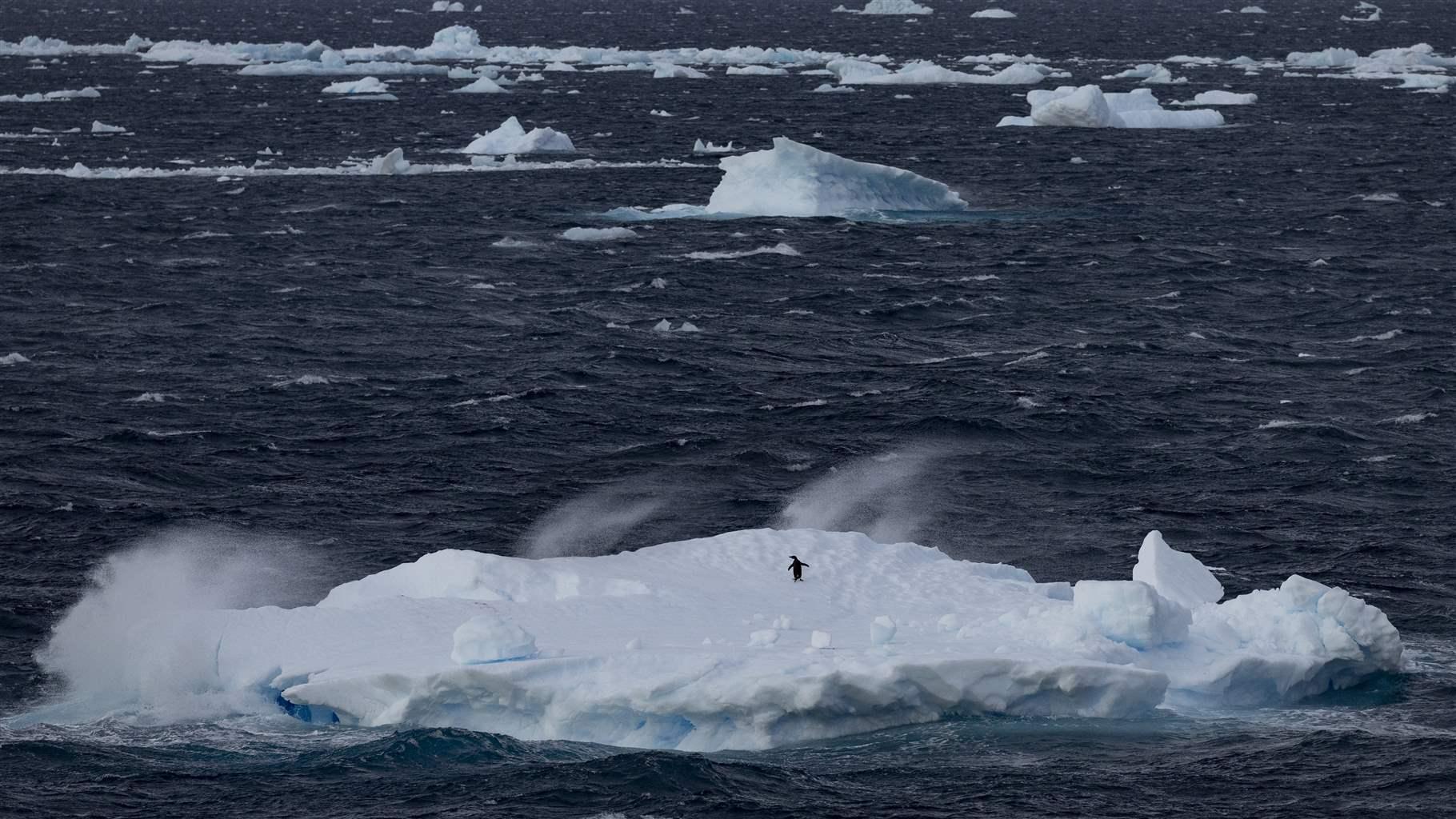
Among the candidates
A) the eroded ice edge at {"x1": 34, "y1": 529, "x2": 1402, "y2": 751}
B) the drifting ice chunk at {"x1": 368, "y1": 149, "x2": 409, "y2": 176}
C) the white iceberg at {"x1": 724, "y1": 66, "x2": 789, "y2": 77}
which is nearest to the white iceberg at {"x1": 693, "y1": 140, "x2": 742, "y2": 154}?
the drifting ice chunk at {"x1": 368, "y1": 149, "x2": 409, "y2": 176}

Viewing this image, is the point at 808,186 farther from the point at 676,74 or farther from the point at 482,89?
the point at 676,74

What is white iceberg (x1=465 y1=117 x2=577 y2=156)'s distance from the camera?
88.2 metres

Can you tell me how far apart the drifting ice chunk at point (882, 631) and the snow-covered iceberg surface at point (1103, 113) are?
74832 millimetres

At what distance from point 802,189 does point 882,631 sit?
45081mm

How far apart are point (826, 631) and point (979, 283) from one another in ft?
107

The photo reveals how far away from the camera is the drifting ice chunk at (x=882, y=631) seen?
85.8 feet

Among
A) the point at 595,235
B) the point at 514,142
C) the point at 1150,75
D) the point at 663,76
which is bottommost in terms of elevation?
the point at 595,235

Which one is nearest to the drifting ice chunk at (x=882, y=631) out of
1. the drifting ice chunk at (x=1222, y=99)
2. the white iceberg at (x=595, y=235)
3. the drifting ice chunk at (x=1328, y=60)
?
the white iceberg at (x=595, y=235)

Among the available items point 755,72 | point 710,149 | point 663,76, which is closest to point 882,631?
point 710,149

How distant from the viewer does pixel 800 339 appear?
5100 cm

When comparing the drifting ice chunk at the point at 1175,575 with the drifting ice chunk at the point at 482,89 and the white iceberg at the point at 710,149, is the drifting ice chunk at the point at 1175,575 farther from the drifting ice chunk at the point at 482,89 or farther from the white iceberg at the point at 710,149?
the drifting ice chunk at the point at 482,89

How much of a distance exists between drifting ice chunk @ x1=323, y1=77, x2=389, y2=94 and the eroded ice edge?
92296mm

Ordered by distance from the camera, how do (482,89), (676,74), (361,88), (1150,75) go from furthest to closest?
(676,74)
(1150,75)
(482,89)
(361,88)

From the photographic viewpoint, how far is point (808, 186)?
229 feet
